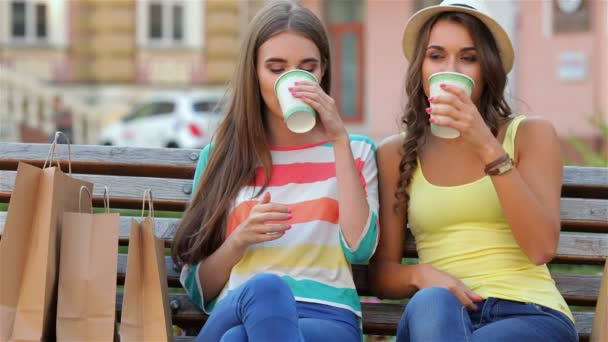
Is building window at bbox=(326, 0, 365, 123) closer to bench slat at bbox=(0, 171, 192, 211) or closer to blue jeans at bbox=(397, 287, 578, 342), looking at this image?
bench slat at bbox=(0, 171, 192, 211)

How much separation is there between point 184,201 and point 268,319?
947 millimetres

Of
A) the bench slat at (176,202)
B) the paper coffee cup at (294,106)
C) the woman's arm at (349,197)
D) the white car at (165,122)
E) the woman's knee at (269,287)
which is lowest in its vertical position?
the white car at (165,122)

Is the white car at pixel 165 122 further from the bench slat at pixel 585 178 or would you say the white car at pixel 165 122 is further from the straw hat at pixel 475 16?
the straw hat at pixel 475 16

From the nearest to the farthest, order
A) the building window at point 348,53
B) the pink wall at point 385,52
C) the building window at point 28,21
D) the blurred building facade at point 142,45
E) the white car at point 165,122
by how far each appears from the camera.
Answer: the pink wall at point 385,52, the white car at point 165,122, the building window at point 348,53, the blurred building facade at point 142,45, the building window at point 28,21

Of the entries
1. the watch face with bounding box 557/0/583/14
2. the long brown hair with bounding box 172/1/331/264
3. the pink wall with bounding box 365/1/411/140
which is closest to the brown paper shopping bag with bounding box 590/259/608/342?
the long brown hair with bounding box 172/1/331/264

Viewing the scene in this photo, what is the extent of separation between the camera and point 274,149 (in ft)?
10.8

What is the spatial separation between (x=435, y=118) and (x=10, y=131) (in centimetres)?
1453

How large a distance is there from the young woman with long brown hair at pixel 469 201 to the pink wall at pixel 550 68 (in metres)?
13.4

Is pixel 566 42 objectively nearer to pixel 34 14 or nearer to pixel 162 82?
pixel 162 82

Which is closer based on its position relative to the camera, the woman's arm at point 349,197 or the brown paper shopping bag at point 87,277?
the brown paper shopping bag at point 87,277

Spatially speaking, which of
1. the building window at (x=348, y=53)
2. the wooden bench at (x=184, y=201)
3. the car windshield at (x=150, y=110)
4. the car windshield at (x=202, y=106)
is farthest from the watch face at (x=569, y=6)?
the wooden bench at (x=184, y=201)

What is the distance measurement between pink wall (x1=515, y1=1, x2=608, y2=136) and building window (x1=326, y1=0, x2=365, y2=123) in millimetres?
3719

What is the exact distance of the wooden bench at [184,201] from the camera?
11.0ft

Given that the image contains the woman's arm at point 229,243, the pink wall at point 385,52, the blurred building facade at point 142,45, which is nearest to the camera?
the woman's arm at point 229,243
